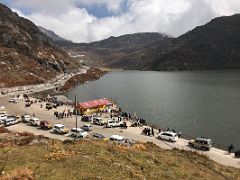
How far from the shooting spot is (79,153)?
31.1 metres

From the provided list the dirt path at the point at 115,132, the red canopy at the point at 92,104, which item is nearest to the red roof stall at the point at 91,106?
the red canopy at the point at 92,104

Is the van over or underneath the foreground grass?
underneath

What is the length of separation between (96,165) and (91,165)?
1.34 ft

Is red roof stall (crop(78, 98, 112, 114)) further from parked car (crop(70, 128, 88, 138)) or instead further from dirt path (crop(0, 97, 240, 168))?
parked car (crop(70, 128, 88, 138))

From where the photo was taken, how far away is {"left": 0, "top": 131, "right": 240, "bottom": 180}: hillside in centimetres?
2467

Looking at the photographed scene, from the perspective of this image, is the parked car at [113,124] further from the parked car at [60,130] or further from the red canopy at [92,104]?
the red canopy at [92,104]

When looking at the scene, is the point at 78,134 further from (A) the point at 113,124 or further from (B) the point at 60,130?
(A) the point at 113,124

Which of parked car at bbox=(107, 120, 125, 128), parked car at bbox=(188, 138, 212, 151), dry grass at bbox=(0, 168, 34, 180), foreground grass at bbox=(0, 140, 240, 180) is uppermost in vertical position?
dry grass at bbox=(0, 168, 34, 180)

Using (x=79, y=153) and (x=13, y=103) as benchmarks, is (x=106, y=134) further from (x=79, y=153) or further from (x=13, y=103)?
(x=13, y=103)

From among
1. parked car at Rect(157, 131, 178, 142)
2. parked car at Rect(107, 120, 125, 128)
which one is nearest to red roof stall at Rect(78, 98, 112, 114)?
parked car at Rect(107, 120, 125, 128)

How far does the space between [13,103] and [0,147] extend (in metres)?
70.3

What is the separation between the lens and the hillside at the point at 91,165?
24.7 meters

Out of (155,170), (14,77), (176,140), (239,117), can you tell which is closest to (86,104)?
(176,140)

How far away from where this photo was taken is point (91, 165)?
1045 inches
